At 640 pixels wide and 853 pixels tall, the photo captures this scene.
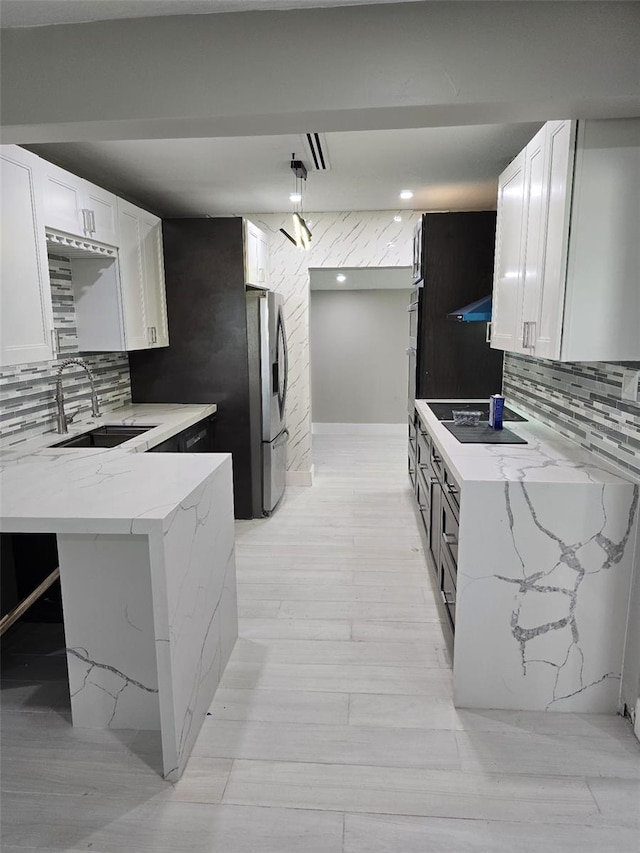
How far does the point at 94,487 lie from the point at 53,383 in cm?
145

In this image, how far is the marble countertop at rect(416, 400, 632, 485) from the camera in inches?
80.9

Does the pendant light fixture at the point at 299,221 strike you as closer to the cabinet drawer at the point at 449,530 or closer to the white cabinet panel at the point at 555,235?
the white cabinet panel at the point at 555,235

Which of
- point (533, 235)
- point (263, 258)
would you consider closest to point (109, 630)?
point (533, 235)

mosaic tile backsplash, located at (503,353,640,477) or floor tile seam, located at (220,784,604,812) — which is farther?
mosaic tile backsplash, located at (503,353,640,477)

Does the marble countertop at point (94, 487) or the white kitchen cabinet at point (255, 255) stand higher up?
the white kitchen cabinet at point (255, 255)

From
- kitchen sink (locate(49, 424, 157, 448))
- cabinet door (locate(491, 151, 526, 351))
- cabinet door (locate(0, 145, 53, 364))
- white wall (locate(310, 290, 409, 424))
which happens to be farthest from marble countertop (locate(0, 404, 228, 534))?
white wall (locate(310, 290, 409, 424))

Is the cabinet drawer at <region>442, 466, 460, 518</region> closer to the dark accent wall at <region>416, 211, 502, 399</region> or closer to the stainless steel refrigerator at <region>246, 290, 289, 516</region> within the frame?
the dark accent wall at <region>416, 211, 502, 399</region>

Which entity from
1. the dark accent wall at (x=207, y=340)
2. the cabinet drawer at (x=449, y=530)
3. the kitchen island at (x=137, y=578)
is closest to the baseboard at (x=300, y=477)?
the dark accent wall at (x=207, y=340)

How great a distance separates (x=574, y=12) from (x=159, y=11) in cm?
126

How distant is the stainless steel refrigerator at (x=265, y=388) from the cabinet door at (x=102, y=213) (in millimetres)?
1096

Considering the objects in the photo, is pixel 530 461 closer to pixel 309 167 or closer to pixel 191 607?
pixel 191 607

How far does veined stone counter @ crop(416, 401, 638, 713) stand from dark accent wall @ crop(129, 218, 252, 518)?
2.42 m

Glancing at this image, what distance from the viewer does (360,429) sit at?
294 inches

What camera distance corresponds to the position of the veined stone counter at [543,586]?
6.56 ft
